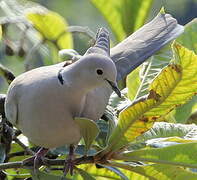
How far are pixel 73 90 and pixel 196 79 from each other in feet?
0.85

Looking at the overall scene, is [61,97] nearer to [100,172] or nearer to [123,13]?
[100,172]

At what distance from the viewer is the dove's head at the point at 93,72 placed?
3.97 feet

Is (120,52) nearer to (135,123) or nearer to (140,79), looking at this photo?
(140,79)

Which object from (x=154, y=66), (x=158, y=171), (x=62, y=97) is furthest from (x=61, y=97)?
(x=154, y=66)

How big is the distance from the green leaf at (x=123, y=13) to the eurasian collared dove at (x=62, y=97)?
1.24ft

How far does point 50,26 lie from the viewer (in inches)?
69.6

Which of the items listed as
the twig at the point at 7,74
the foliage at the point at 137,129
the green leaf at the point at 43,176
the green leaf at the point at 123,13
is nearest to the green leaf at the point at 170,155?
the foliage at the point at 137,129

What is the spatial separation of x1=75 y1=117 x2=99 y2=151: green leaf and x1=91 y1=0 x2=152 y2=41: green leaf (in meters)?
0.58

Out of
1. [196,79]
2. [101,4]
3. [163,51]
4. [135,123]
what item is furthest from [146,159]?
[101,4]

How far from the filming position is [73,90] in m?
1.25

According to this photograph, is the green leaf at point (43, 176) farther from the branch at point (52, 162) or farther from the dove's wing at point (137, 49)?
the dove's wing at point (137, 49)

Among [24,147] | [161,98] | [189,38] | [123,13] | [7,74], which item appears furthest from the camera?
[123,13]

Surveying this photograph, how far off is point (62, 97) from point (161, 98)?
0.70 ft

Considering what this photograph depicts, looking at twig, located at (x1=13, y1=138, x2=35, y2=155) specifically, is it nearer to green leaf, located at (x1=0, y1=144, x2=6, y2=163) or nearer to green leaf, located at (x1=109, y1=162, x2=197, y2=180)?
green leaf, located at (x1=0, y1=144, x2=6, y2=163)
